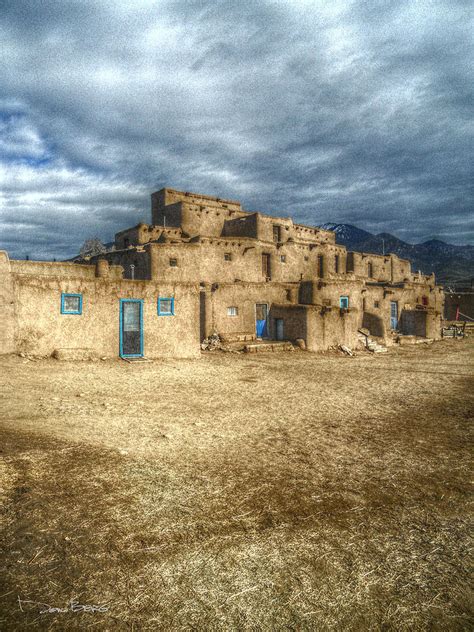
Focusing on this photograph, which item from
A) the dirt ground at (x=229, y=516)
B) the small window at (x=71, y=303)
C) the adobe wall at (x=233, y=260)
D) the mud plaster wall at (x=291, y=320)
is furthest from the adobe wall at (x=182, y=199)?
the dirt ground at (x=229, y=516)

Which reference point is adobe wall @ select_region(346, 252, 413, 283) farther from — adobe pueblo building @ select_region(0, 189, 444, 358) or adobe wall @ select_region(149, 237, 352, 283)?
adobe wall @ select_region(149, 237, 352, 283)

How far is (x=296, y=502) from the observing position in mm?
4816

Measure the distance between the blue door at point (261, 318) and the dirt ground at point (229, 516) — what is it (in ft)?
55.4

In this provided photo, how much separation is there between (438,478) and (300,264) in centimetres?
3259

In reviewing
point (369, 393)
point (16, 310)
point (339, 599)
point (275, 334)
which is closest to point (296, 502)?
point (339, 599)

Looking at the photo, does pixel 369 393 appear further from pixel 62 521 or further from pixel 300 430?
pixel 62 521

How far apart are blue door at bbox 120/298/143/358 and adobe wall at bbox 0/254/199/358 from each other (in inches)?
8.2

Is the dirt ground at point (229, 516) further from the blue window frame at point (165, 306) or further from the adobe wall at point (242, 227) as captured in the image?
the adobe wall at point (242, 227)

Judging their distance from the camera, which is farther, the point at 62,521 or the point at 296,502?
the point at 296,502

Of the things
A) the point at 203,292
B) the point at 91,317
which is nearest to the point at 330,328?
the point at 203,292

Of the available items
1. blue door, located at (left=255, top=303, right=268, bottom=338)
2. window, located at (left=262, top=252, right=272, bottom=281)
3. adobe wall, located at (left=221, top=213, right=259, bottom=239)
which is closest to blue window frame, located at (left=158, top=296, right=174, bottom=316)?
blue door, located at (left=255, top=303, right=268, bottom=338)

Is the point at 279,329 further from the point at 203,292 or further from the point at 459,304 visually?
the point at 459,304

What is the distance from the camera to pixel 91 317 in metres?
15.4

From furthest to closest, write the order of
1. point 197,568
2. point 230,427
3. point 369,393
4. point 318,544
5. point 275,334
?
point 275,334 → point 369,393 → point 230,427 → point 318,544 → point 197,568
